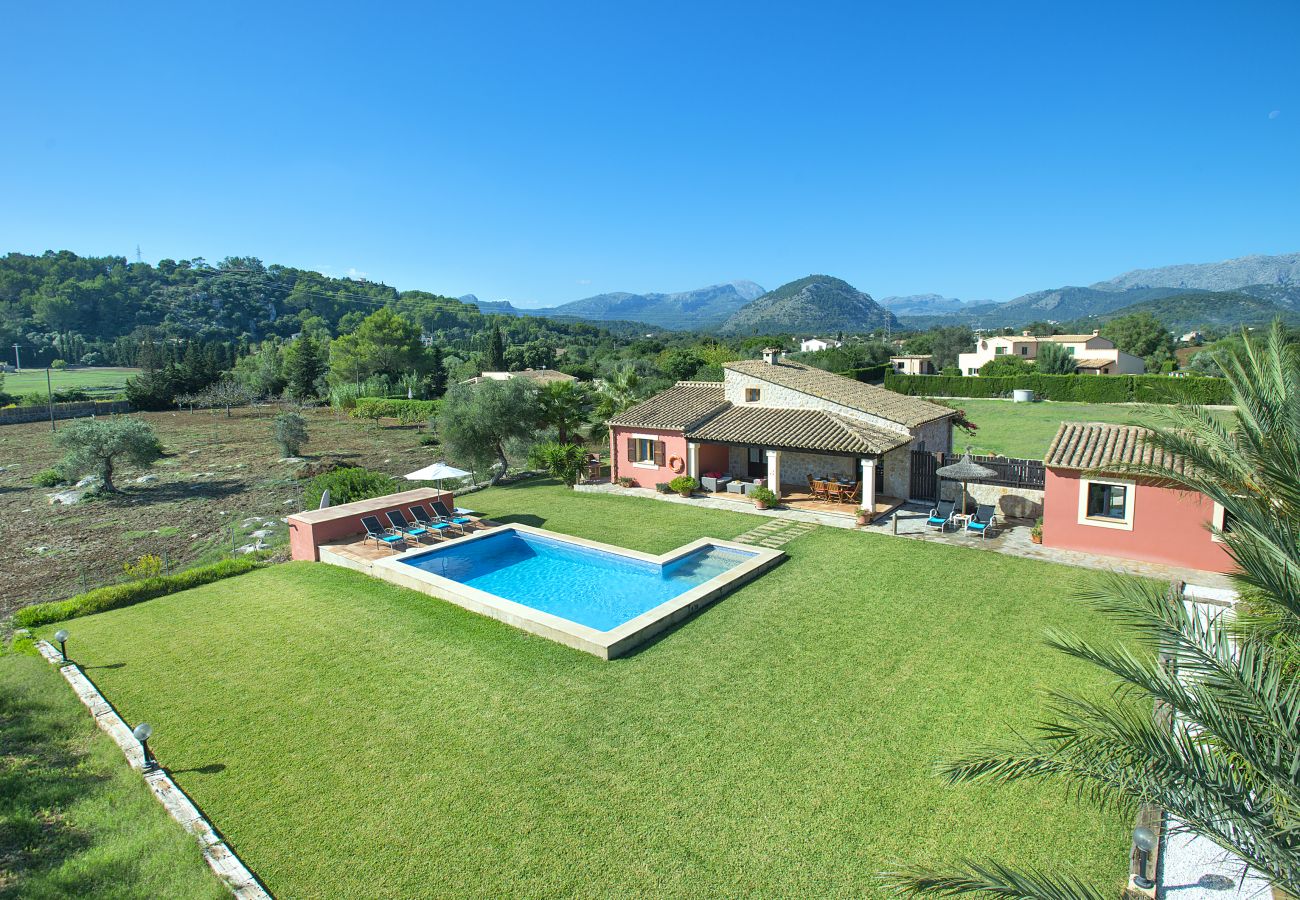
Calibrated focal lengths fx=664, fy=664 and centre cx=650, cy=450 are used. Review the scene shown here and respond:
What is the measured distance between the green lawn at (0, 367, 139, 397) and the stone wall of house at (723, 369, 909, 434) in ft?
251

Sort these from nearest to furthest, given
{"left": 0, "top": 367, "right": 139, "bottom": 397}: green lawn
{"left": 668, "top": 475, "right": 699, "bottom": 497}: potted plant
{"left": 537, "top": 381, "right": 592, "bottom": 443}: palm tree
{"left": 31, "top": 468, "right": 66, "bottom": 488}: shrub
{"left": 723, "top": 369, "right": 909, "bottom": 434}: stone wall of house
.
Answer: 1. {"left": 723, "top": 369, "right": 909, "bottom": 434}: stone wall of house
2. {"left": 668, "top": 475, "right": 699, "bottom": 497}: potted plant
3. {"left": 537, "top": 381, "right": 592, "bottom": 443}: palm tree
4. {"left": 31, "top": 468, "right": 66, "bottom": 488}: shrub
5. {"left": 0, "top": 367, "right": 139, "bottom": 397}: green lawn

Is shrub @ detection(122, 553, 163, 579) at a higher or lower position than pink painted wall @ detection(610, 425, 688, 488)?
lower

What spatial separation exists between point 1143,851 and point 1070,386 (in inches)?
2209

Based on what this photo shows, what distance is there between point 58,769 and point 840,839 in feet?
30.9

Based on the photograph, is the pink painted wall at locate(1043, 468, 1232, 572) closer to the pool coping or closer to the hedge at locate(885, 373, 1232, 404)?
the pool coping

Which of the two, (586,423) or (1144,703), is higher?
(586,423)

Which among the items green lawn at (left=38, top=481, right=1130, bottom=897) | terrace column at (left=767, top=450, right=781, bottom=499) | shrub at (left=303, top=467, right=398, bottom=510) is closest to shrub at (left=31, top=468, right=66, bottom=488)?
shrub at (left=303, top=467, right=398, bottom=510)

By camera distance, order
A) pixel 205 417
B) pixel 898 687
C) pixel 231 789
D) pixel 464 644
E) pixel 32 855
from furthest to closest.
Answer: pixel 205 417
pixel 464 644
pixel 898 687
pixel 231 789
pixel 32 855

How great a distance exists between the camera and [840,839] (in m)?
6.88

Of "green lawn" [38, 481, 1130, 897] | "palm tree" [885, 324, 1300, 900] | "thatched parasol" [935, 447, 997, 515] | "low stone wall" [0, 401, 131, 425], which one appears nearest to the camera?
"palm tree" [885, 324, 1300, 900]

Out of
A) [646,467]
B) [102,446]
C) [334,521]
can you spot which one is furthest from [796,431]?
[102,446]

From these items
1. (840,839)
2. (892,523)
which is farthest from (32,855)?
(892,523)

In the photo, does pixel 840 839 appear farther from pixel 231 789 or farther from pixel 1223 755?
pixel 231 789

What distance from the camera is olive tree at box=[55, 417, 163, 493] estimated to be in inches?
1161
